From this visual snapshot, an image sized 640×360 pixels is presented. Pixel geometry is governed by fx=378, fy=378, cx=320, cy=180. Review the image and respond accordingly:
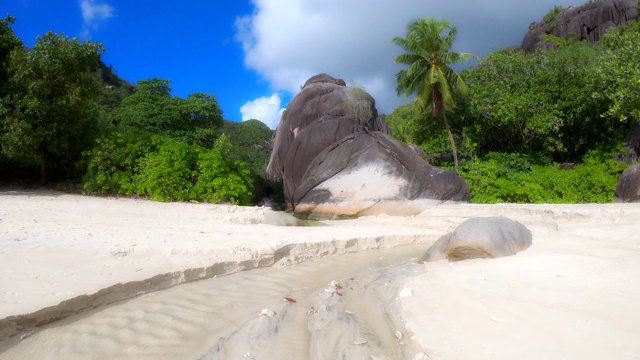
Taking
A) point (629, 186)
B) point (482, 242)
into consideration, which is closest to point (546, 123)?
point (629, 186)

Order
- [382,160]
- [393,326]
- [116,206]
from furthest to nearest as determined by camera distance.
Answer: [382,160]
[116,206]
[393,326]

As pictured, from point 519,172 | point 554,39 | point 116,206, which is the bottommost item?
point 116,206

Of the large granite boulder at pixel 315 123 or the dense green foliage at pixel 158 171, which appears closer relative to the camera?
the dense green foliage at pixel 158 171

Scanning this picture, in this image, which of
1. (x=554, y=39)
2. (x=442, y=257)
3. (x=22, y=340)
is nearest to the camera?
(x=22, y=340)

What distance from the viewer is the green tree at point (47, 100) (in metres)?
11.3

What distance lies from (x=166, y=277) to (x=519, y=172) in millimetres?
17611

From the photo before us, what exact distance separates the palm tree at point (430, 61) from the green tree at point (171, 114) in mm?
12372

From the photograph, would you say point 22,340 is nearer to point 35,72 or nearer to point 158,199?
point 158,199

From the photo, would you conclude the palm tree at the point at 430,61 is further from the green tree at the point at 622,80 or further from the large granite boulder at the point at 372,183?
the green tree at the point at 622,80

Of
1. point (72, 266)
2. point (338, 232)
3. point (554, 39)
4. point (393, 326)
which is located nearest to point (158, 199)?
point (338, 232)

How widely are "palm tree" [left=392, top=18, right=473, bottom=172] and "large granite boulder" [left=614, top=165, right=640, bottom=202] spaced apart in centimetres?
688

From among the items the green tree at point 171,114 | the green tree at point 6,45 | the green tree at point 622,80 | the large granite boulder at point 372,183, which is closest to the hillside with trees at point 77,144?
the green tree at point 6,45

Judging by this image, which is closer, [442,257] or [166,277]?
[166,277]

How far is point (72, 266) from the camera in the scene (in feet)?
15.3
